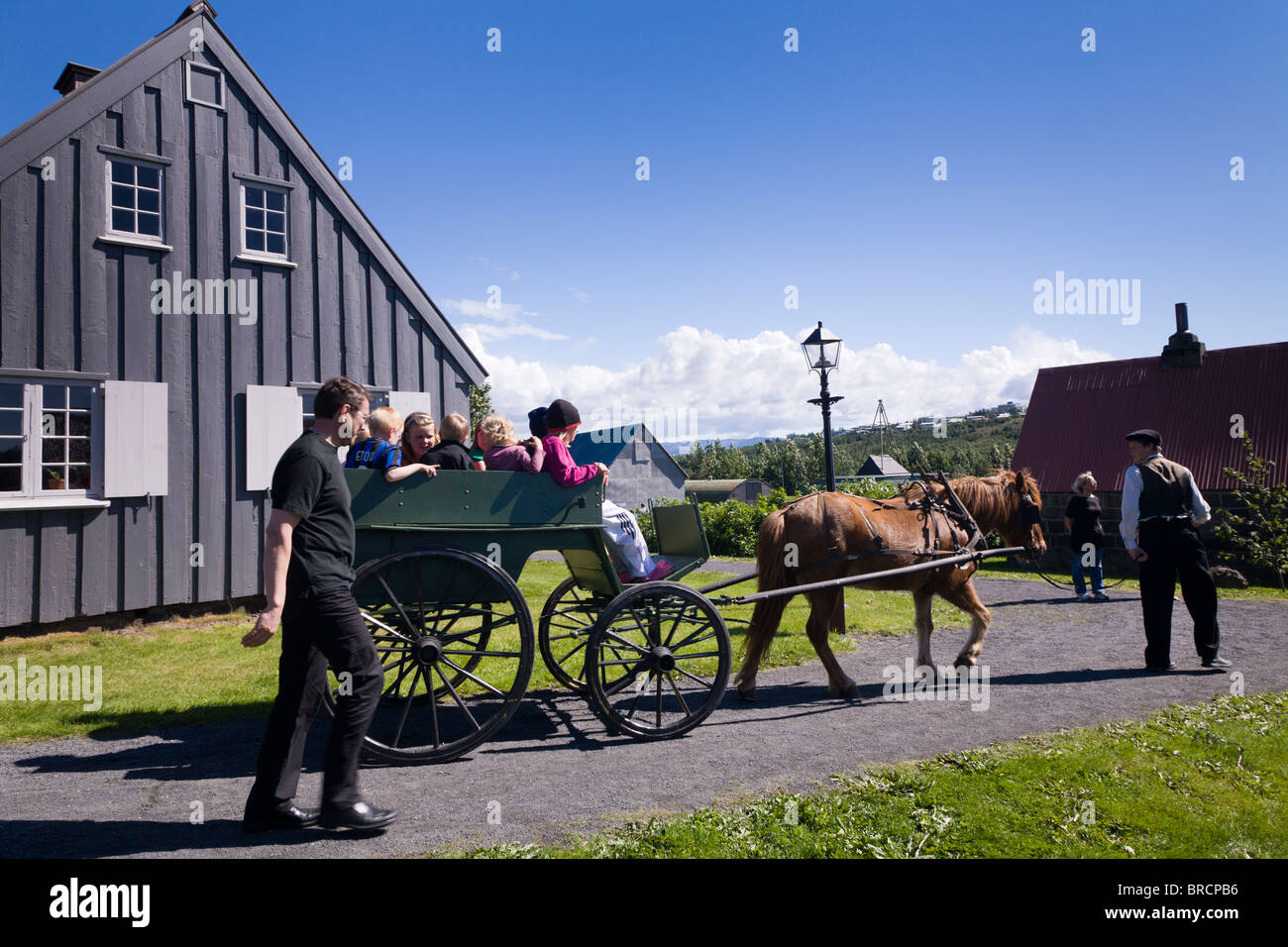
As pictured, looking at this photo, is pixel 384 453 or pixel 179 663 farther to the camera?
pixel 179 663

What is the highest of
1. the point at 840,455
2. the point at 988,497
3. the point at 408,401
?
the point at 840,455

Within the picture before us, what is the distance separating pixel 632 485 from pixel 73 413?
35337mm

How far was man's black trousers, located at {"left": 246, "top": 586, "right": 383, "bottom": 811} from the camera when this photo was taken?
3365mm

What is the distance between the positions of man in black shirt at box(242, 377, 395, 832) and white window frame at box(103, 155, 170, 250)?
714 cm

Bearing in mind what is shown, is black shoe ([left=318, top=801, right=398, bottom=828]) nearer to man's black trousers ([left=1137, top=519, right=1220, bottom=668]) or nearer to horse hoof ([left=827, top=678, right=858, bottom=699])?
horse hoof ([left=827, top=678, right=858, bottom=699])

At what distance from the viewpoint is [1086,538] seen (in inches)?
449

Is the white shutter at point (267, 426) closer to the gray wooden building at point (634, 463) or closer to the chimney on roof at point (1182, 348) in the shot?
the chimney on roof at point (1182, 348)

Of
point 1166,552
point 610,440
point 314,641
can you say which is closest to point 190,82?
point 314,641

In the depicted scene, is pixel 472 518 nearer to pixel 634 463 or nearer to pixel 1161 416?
pixel 1161 416

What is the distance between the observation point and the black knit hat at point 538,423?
5.01m

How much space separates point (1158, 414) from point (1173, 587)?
12.3 m

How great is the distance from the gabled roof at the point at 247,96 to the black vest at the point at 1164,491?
28.5 feet
